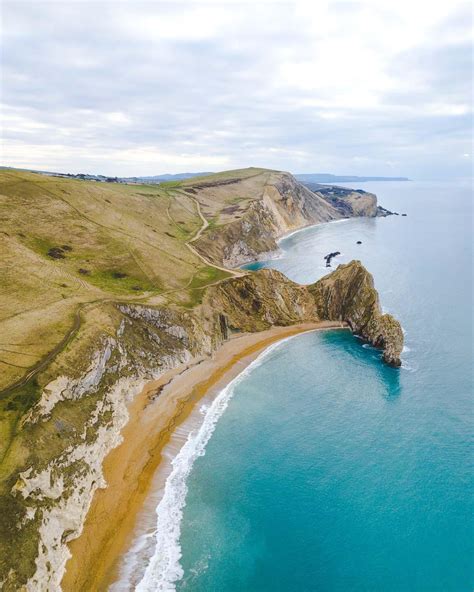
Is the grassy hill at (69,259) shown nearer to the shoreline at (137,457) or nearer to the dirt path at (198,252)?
the dirt path at (198,252)

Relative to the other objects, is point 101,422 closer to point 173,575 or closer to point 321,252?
point 173,575

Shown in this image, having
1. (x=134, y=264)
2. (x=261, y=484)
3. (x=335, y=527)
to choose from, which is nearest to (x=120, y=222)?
(x=134, y=264)

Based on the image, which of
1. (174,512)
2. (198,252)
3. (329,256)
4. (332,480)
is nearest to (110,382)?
(174,512)

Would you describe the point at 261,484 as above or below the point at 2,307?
below

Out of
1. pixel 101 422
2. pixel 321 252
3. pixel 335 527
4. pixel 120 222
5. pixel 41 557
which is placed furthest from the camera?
pixel 321 252

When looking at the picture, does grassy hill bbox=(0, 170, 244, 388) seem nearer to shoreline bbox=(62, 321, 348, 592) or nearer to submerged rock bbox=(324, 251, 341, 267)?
shoreline bbox=(62, 321, 348, 592)

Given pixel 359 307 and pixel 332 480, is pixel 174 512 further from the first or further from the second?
pixel 359 307
